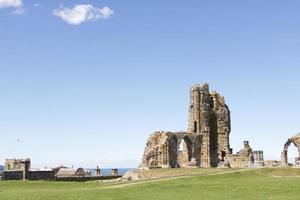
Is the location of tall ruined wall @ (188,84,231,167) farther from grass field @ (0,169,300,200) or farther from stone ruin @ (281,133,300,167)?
grass field @ (0,169,300,200)

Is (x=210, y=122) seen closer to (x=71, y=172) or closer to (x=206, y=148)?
(x=206, y=148)

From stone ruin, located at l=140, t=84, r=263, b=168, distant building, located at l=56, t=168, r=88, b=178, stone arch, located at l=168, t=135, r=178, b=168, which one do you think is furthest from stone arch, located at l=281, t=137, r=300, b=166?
distant building, located at l=56, t=168, r=88, b=178

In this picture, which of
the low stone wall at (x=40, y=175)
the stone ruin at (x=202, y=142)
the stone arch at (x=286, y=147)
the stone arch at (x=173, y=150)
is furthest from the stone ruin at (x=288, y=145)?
the low stone wall at (x=40, y=175)

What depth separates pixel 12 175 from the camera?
6275 centimetres

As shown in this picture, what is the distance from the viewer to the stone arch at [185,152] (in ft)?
273

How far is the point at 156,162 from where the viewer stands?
251 feet

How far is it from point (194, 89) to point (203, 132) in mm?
7122

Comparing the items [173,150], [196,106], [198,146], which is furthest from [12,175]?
[196,106]

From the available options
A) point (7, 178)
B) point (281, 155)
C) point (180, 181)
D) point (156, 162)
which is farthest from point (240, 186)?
point (281, 155)

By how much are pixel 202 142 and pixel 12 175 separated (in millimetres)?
32870

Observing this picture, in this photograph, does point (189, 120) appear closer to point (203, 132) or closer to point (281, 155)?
point (203, 132)

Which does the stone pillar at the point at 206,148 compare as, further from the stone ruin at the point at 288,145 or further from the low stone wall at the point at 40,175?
the low stone wall at the point at 40,175

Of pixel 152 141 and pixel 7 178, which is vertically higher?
pixel 152 141

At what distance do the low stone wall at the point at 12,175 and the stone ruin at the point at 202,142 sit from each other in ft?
60.9
